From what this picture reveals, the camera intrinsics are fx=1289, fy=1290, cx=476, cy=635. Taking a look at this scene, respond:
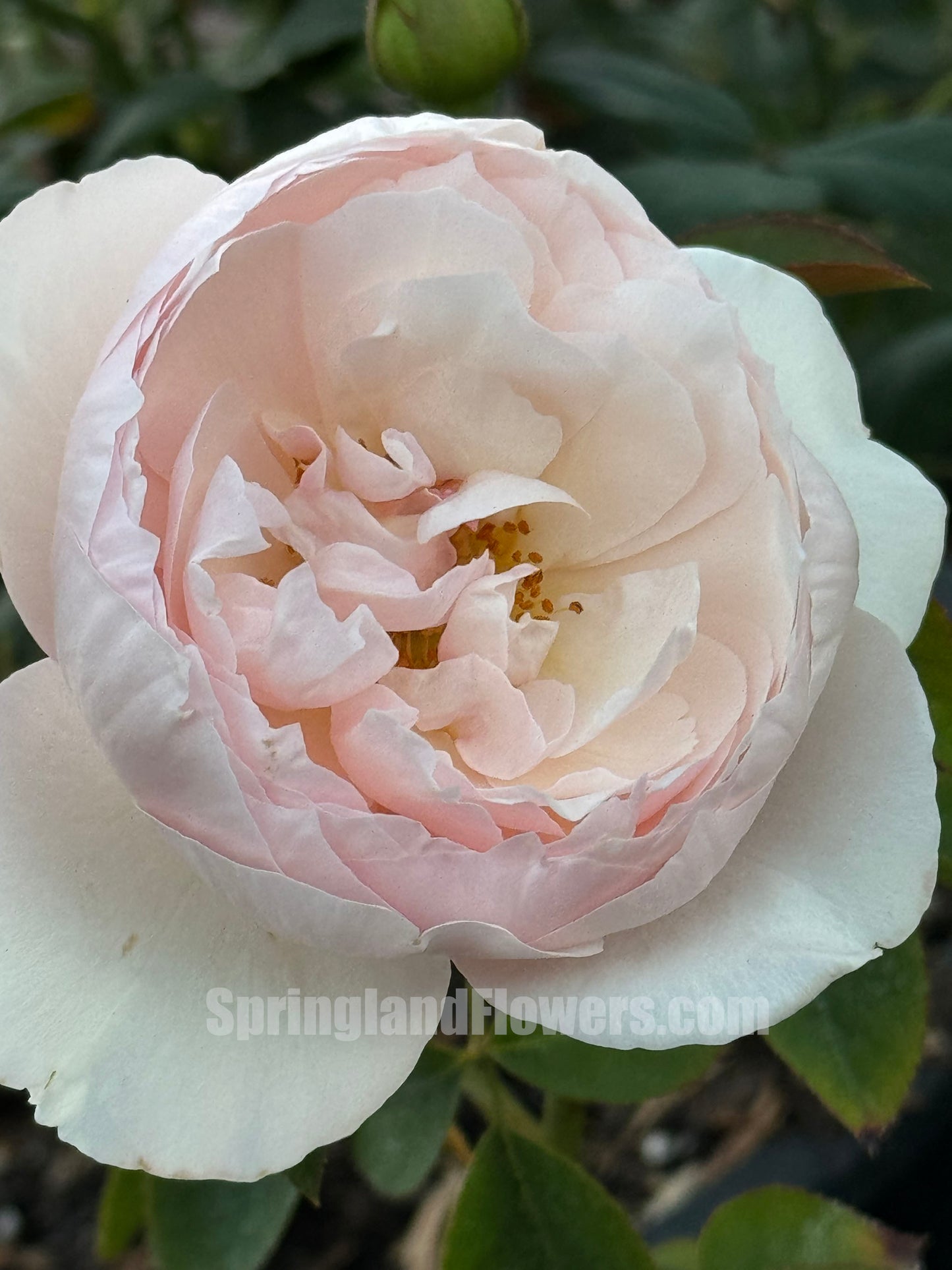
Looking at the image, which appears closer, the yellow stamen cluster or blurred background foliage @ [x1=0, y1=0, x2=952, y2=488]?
the yellow stamen cluster

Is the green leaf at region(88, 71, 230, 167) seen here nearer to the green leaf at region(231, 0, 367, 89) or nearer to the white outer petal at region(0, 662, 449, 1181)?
the green leaf at region(231, 0, 367, 89)

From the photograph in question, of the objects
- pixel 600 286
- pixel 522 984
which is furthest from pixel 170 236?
pixel 522 984

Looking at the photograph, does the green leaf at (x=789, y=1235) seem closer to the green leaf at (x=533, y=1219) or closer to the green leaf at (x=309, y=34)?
the green leaf at (x=533, y=1219)

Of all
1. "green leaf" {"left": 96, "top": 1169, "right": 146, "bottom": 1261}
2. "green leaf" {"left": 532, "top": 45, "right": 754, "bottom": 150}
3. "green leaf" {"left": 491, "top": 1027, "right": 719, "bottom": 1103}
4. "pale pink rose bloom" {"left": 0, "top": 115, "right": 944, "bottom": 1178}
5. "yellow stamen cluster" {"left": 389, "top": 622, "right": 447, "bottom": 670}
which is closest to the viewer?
"pale pink rose bloom" {"left": 0, "top": 115, "right": 944, "bottom": 1178}

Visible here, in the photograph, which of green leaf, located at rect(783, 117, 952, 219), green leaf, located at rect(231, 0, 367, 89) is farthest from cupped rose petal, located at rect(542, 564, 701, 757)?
green leaf, located at rect(231, 0, 367, 89)

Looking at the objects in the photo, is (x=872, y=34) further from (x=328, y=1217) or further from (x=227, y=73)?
(x=328, y=1217)

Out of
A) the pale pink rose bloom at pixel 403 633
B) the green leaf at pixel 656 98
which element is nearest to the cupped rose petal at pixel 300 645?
the pale pink rose bloom at pixel 403 633
